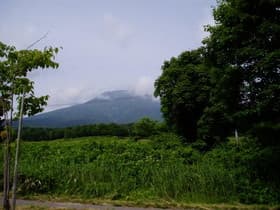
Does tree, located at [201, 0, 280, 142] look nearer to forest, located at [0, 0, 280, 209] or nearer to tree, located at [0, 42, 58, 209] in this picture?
forest, located at [0, 0, 280, 209]

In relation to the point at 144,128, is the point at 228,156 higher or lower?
lower

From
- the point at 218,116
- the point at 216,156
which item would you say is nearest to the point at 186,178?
the point at 216,156

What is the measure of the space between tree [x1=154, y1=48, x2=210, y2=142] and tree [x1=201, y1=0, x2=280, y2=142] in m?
16.2

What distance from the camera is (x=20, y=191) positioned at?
485 inches

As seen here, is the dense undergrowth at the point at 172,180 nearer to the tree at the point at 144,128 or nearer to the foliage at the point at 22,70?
the foliage at the point at 22,70

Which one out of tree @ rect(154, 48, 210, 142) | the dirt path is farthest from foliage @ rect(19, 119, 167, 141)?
the dirt path

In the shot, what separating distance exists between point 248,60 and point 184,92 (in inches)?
697

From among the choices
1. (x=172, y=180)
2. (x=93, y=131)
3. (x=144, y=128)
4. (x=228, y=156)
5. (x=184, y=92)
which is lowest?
(x=172, y=180)

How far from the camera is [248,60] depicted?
10867 mm

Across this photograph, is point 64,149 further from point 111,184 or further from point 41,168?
point 111,184

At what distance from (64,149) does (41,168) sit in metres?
7.44

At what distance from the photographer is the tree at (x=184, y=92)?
28219mm

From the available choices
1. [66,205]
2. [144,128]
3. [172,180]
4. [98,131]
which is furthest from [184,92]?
[98,131]

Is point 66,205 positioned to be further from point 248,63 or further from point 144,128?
point 144,128
